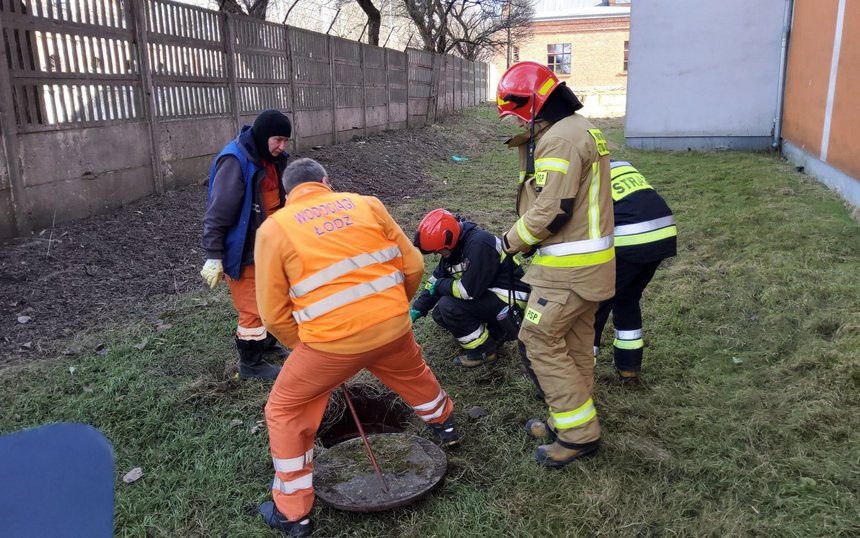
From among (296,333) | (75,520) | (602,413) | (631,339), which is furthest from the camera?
(631,339)

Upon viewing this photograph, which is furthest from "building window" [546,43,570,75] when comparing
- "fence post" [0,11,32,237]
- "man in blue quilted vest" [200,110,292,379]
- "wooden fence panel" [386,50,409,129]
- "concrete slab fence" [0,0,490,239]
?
"man in blue quilted vest" [200,110,292,379]

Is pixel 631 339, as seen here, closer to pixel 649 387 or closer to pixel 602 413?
pixel 649 387

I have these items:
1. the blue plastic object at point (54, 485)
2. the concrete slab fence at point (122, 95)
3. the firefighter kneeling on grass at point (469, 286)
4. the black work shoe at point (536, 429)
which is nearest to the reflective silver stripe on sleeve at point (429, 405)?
the black work shoe at point (536, 429)

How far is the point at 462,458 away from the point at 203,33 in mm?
7152

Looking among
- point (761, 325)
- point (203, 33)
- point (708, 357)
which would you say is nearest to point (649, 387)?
point (708, 357)

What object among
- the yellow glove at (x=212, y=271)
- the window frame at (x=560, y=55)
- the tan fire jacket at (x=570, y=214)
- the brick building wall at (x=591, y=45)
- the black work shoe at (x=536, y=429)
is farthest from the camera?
the window frame at (x=560, y=55)

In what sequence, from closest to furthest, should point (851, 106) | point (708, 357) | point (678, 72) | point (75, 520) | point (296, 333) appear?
1. point (75, 520)
2. point (296, 333)
3. point (708, 357)
4. point (851, 106)
5. point (678, 72)

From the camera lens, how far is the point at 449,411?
3.35 meters

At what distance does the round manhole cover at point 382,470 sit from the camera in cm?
290

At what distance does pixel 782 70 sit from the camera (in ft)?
42.4

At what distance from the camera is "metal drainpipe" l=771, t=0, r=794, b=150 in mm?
12703

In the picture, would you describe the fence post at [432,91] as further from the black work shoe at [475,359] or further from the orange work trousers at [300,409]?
the orange work trousers at [300,409]

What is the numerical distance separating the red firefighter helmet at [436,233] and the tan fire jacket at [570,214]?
0.91m

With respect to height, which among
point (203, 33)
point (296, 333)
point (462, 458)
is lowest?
point (462, 458)
